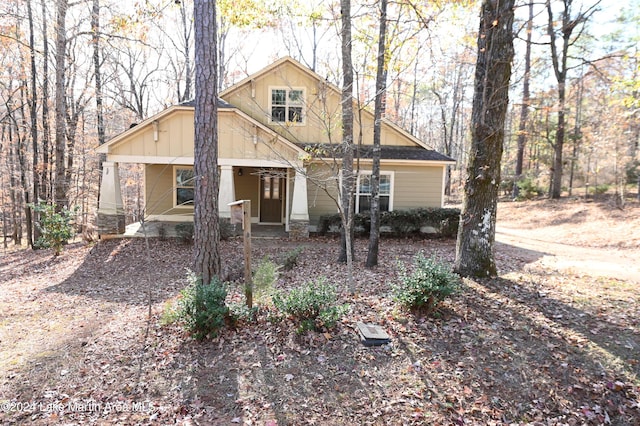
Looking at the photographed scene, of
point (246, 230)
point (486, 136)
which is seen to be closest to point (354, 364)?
point (246, 230)

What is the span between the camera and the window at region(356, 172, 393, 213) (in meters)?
13.3

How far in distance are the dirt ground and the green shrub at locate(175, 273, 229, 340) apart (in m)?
0.16

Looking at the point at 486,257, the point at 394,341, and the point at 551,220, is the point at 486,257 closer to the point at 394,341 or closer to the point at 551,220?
the point at 394,341

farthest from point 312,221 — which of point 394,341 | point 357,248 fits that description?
point 394,341

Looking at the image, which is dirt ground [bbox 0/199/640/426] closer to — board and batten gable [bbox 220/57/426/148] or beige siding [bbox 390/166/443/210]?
beige siding [bbox 390/166/443/210]

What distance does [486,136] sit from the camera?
18.1ft

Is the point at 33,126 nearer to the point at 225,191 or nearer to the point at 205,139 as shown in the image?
the point at 225,191

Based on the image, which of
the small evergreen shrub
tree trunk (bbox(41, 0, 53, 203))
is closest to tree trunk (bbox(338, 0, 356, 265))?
tree trunk (bbox(41, 0, 53, 203))

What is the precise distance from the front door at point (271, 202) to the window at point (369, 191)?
3451 mm

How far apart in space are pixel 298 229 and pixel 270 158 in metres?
2.60

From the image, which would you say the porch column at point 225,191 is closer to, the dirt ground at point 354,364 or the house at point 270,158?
the house at point 270,158

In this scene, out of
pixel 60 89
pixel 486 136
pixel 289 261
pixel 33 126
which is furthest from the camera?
pixel 33 126

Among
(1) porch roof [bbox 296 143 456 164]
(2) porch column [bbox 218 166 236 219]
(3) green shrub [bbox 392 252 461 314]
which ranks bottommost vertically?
(3) green shrub [bbox 392 252 461 314]

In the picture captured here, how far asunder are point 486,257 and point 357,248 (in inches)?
203
